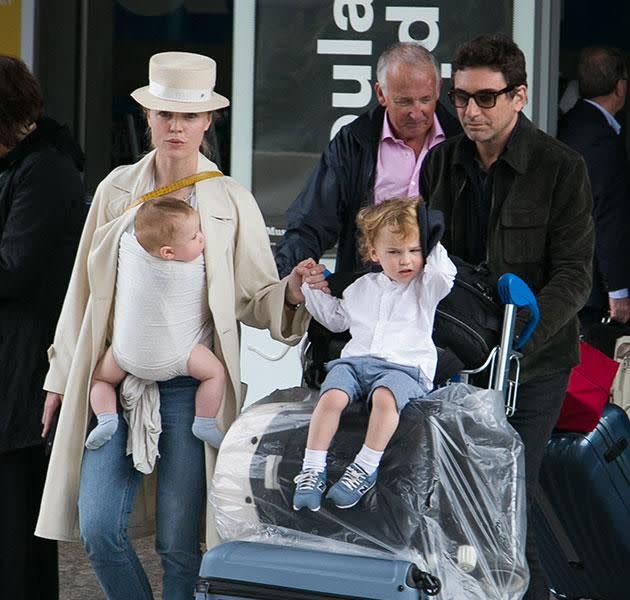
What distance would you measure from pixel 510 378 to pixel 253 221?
82cm

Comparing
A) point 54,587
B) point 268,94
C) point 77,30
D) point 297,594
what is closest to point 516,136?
point 297,594

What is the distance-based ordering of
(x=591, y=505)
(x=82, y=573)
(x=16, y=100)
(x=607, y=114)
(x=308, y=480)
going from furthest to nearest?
(x=607, y=114) < (x=82, y=573) < (x=591, y=505) < (x=16, y=100) < (x=308, y=480)

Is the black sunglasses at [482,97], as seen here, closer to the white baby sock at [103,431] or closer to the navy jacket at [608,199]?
the white baby sock at [103,431]

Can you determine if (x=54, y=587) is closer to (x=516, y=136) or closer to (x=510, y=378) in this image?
(x=510, y=378)

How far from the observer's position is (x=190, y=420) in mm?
4199

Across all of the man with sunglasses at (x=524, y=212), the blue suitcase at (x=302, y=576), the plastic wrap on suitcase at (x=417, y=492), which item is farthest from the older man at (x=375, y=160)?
the blue suitcase at (x=302, y=576)

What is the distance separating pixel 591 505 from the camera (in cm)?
469

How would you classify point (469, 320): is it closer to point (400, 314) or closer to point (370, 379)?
point (400, 314)

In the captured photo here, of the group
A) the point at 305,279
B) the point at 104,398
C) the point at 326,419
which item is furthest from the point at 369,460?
the point at 104,398

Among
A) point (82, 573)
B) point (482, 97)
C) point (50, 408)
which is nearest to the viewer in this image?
point (482, 97)

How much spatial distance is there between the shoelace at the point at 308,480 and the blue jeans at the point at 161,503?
2.29 ft

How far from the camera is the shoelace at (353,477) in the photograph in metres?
3.51

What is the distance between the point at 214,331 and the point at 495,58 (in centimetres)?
103

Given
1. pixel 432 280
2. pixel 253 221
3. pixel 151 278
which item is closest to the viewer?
pixel 432 280
